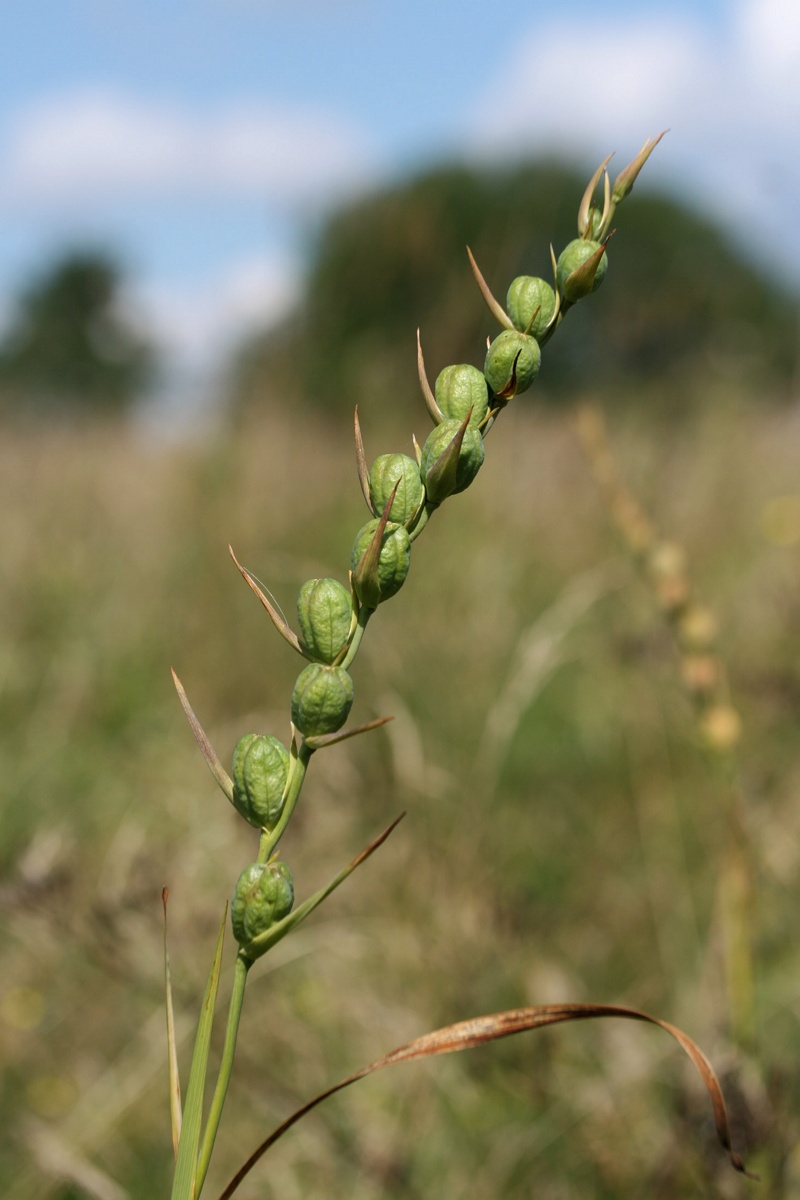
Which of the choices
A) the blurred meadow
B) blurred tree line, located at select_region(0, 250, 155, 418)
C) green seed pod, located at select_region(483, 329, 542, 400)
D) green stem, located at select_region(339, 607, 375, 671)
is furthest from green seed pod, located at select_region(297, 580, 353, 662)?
blurred tree line, located at select_region(0, 250, 155, 418)

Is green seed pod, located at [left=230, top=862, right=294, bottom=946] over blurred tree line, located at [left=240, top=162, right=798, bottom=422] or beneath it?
over

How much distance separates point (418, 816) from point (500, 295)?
2.71 meters

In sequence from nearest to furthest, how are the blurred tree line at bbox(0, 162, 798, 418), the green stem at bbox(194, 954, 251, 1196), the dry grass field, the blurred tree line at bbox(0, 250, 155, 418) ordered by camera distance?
the green stem at bbox(194, 954, 251, 1196) < the dry grass field < the blurred tree line at bbox(0, 162, 798, 418) < the blurred tree line at bbox(0, 250, 155, 418)

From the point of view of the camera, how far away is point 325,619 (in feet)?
1.48

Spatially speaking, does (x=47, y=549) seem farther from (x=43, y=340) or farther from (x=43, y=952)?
(x=43, y=340)

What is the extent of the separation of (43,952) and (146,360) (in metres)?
28.8

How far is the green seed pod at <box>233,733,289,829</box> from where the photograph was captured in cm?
45

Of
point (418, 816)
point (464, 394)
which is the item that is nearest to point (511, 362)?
point (464, 394)

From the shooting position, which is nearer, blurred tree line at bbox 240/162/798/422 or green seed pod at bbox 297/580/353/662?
green seed pod at bbox 297/580/353/662

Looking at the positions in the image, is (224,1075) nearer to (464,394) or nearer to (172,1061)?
(172,1061)

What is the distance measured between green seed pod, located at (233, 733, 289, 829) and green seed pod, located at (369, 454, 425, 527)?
106 mm

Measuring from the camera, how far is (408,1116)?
5.59 ft

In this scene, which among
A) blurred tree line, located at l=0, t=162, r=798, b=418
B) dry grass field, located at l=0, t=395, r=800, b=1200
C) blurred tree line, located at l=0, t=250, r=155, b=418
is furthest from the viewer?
blurred tree line, located at l=0, t=250, r=155, b=418

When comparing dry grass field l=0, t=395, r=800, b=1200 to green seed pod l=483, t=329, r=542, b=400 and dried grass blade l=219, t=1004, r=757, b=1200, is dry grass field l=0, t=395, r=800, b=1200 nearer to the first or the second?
dried grass blade l=219, t=1004, r=757, b=1200
